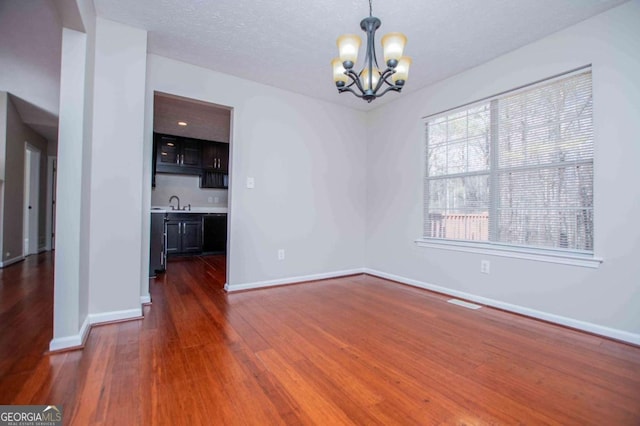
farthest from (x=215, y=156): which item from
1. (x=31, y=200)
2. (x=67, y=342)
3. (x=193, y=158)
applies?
(x=67, y=342)

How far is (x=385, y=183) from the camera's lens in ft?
13.1

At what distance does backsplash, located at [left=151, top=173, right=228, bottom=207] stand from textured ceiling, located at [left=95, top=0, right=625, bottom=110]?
11.7 ft

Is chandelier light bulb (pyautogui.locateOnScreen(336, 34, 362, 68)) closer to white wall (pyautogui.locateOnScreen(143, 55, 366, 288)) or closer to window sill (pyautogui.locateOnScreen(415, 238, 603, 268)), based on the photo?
white wall (pyautogui.locateOnScreen(143, 55, 366, 288))

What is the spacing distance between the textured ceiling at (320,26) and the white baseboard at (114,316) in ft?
7.80

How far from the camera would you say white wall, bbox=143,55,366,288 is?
10.3 ft

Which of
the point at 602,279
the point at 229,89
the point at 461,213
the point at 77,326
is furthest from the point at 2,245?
the point at 602,279

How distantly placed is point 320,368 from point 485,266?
6.81ft

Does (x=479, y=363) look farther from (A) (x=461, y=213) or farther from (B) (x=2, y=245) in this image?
(B) (x=2, y=245)

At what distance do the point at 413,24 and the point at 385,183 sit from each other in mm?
2043

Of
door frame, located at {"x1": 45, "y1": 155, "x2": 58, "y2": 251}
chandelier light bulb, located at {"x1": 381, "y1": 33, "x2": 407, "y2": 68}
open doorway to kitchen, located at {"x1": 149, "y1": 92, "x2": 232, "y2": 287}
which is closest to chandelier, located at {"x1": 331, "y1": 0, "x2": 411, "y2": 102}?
chandelier light bulb, located at {"x1": 381, "y1": 33, "x2": 407, "y2": 68}

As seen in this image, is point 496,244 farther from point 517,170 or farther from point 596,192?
point 596,192

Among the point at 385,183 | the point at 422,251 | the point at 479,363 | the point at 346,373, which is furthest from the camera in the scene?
the point at 385,183

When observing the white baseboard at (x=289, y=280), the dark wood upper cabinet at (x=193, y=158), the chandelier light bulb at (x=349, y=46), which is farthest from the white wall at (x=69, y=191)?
the dark wood upper cabinet at (x=193, y=158)

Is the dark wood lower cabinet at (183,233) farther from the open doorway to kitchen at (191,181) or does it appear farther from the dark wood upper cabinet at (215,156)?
the dark wood upper cabinet at (215,156)
